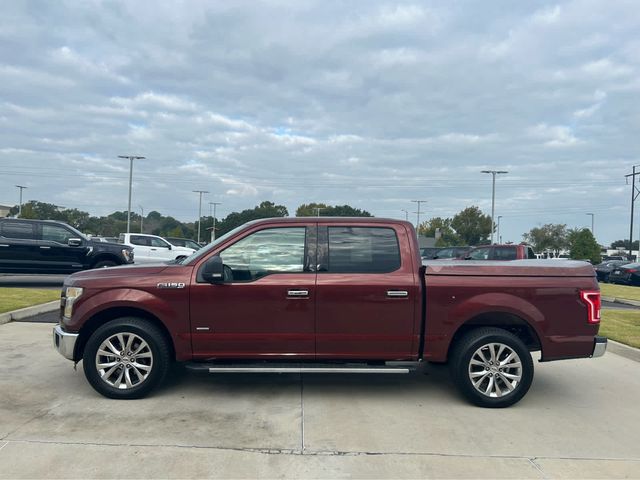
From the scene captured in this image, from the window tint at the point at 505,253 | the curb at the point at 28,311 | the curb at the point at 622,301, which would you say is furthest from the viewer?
the window tint at the point at 505,253

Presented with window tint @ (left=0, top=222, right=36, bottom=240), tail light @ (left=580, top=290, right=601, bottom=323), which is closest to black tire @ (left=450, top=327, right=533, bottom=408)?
tail light @ (left=580, top=290, right=601, bottom=323)

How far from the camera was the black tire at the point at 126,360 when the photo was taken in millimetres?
5086

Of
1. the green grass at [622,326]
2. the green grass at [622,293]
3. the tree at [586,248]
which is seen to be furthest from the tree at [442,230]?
the green grass at [622,326]

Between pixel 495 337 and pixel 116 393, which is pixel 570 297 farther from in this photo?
pixel 116 393

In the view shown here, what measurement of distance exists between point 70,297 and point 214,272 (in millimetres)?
1527

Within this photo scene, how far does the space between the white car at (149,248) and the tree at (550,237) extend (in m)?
79.9

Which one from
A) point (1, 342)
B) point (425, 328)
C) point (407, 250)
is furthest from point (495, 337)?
point (1, 342)

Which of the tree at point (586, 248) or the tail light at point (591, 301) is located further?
the tree at point (586, 248)

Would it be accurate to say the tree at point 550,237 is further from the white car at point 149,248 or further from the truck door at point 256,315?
the truck door at point 256,315

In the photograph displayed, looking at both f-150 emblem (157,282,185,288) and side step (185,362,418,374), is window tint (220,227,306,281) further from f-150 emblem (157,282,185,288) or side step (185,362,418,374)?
side step (185,362,418,374)

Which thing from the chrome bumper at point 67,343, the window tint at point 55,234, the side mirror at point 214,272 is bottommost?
the chrome bumper at point 67,343

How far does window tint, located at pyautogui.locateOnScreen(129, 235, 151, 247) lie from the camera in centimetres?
2184

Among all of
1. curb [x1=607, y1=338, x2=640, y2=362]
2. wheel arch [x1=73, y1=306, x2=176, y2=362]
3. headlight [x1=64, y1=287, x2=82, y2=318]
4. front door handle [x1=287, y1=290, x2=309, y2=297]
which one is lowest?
curb [x1=607, y1=338, x2=640, y2=362]

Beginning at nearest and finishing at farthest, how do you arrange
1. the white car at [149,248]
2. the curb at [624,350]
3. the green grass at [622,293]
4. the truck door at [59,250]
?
the curb at [624,350] < the truck door at [59,250] < the green grass at [622,293] < the white car at [149,248]
